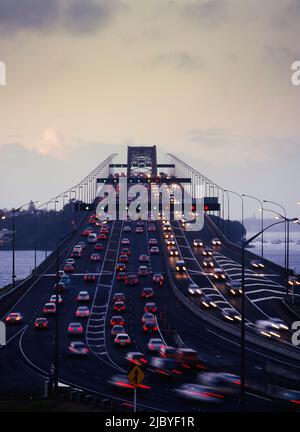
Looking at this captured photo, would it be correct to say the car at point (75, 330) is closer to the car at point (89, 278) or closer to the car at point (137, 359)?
the car at point (137, 359)

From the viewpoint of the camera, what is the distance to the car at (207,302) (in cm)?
7338

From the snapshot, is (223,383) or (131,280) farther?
(131,280)

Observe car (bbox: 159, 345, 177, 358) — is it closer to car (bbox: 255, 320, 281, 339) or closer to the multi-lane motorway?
the multi-lane motorway

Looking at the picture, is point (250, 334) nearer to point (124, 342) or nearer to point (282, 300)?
point (124, 342)

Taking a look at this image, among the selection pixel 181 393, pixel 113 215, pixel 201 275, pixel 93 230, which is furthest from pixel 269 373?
pixel 113 215

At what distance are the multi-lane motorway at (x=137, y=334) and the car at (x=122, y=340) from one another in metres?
0.37

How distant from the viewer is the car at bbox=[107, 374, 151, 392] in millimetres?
40812

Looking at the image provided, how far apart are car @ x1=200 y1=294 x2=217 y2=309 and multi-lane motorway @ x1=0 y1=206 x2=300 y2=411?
2.79 ft

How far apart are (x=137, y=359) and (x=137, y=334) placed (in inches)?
484

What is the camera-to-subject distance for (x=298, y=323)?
65.9 meters

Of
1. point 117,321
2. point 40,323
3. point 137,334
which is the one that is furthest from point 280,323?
point 40,323

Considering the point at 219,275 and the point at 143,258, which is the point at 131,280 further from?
the point at 143,258

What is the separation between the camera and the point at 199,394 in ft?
123

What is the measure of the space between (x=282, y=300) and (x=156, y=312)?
47.0ft
